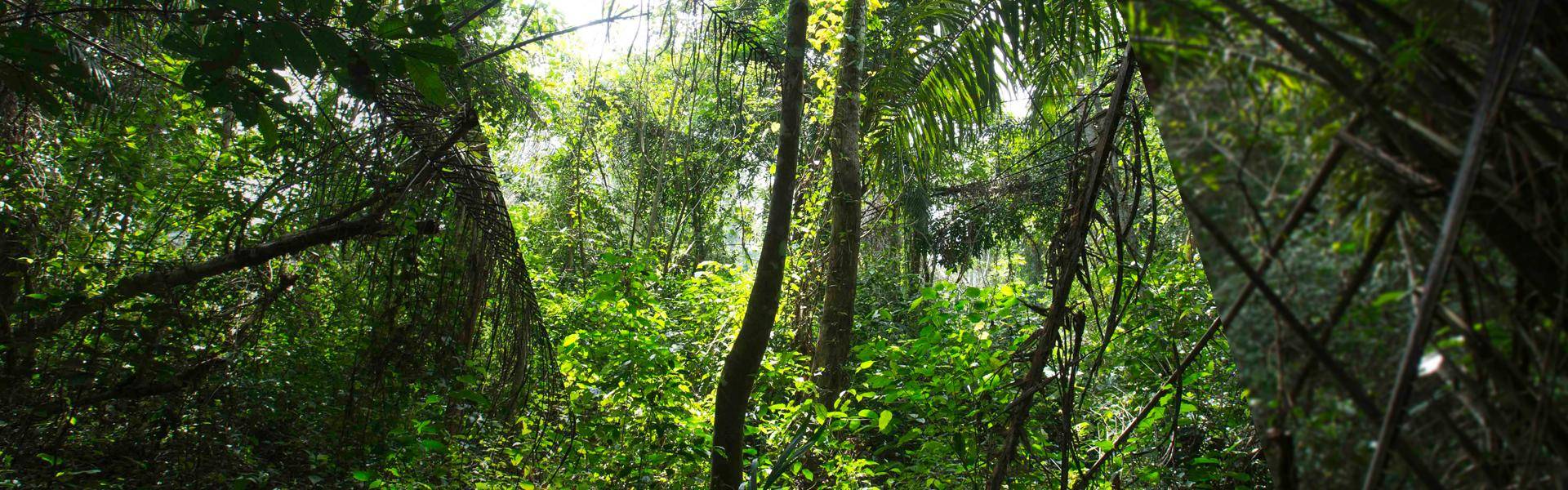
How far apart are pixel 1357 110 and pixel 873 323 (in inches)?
319

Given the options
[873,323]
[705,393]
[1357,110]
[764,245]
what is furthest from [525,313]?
[873,323]

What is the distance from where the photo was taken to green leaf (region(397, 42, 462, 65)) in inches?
76.9

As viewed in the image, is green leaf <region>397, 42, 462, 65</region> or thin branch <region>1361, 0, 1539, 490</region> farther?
green leaf <region>397, 42, 462, 65</region>

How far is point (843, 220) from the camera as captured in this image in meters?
5.36

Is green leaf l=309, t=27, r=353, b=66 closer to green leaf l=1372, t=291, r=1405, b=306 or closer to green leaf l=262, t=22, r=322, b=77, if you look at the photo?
green leaf l=262, t=22, r=322, b=77

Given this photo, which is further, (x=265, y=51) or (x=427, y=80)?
(x=427, y=80)

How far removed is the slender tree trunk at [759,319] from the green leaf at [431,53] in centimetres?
164

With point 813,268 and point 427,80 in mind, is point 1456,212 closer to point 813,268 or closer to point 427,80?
point 427,80

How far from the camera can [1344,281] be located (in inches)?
19.2

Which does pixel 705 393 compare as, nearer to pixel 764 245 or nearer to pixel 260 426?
pixel 764 245

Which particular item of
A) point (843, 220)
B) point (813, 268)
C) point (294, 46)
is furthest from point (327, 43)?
point (813, 268)

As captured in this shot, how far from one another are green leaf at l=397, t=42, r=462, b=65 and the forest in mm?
10

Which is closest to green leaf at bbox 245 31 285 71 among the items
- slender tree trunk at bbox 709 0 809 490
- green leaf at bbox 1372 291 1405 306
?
slender tree trunk at bbox 709 0 809 490

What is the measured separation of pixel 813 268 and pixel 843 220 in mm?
436
